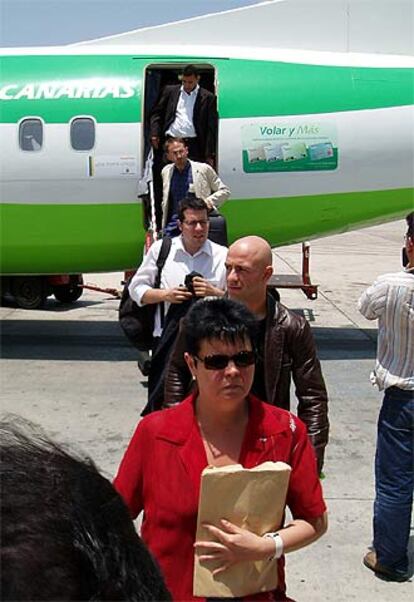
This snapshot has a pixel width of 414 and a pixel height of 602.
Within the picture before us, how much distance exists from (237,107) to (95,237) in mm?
2266

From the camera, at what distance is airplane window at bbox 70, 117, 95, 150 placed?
8.84 metres

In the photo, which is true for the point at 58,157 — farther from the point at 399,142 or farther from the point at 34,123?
the point at 399,142

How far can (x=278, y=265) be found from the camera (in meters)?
19.5

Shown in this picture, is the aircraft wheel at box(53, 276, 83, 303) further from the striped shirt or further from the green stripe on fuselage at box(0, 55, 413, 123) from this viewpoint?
the striped shirt

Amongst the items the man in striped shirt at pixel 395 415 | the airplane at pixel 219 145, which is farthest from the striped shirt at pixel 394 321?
the airplane at pixel 219 145

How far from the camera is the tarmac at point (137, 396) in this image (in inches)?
172

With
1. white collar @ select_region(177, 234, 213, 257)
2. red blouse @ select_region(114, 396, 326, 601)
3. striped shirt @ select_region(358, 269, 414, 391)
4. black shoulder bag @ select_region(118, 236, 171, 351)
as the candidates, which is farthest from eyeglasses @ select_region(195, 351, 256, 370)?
black shoulder bag @ select_region(118, 236, 171, 351)

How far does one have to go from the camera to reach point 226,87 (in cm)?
897

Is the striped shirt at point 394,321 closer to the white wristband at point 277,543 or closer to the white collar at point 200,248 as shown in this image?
the white collar at point 200,248

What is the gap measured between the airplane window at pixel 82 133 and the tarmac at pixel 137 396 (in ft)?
8.26

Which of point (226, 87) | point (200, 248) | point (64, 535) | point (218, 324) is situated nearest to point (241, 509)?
point (218, 324)

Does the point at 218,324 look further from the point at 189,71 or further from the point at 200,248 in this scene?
the point at 189,71

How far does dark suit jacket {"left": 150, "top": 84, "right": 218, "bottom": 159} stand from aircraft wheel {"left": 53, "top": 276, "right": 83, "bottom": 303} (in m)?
3.89

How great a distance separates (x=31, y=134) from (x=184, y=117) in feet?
5.94
